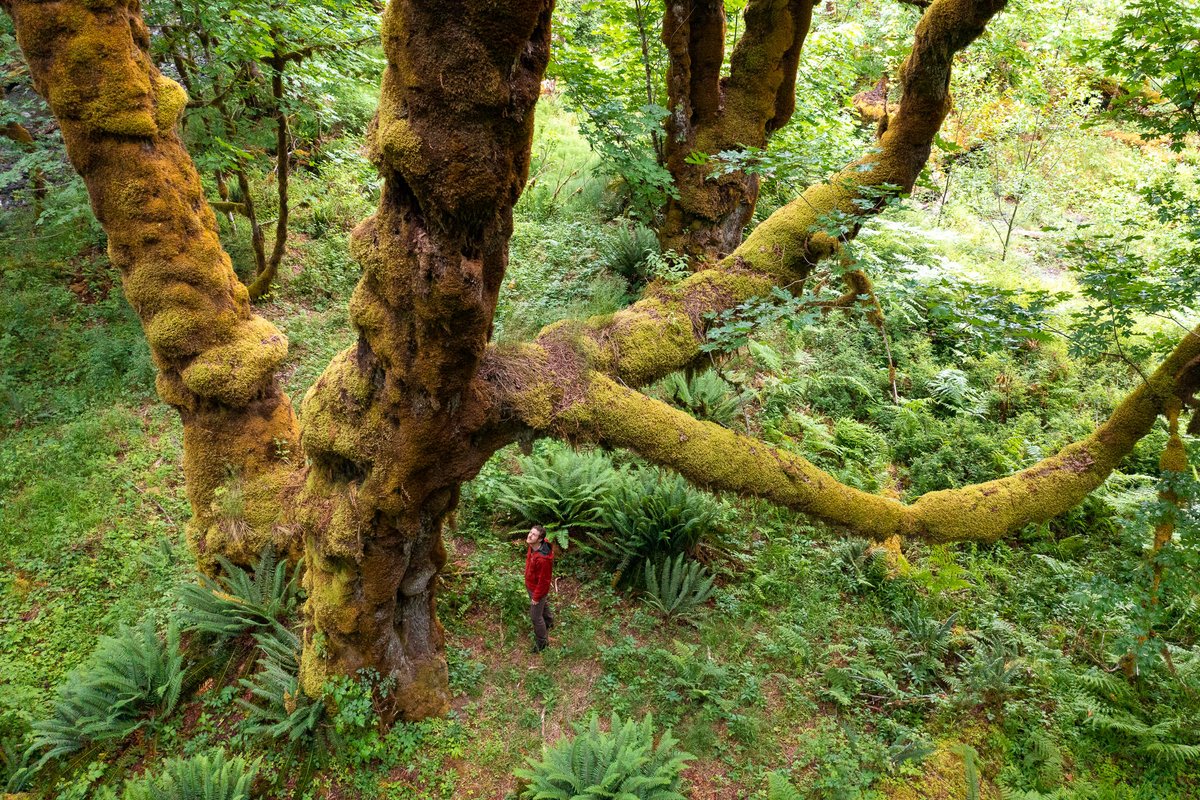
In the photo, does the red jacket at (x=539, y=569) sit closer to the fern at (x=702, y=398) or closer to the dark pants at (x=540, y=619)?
the dark pants at (x=540, y=619)

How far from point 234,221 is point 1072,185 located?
1619 centimetres

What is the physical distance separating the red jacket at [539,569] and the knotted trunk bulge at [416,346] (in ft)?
2.81

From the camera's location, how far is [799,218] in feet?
14.6

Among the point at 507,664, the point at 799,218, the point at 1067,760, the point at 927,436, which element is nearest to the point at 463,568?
the point at 507,664

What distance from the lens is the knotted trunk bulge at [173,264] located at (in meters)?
4.23

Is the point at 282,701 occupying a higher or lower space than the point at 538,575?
lower

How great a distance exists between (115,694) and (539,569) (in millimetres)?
3477

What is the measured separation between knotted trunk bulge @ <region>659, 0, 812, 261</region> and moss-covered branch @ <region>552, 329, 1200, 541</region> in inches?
154

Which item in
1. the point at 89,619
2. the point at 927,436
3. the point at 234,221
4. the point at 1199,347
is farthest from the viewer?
the point at 234,221

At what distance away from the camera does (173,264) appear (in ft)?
15.5

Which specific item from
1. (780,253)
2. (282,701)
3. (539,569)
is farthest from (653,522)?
(282,701)

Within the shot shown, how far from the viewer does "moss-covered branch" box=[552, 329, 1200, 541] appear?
366cm

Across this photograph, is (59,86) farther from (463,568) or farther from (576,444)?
(463,568)

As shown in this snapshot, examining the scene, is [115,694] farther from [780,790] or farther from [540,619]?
[780,790]
